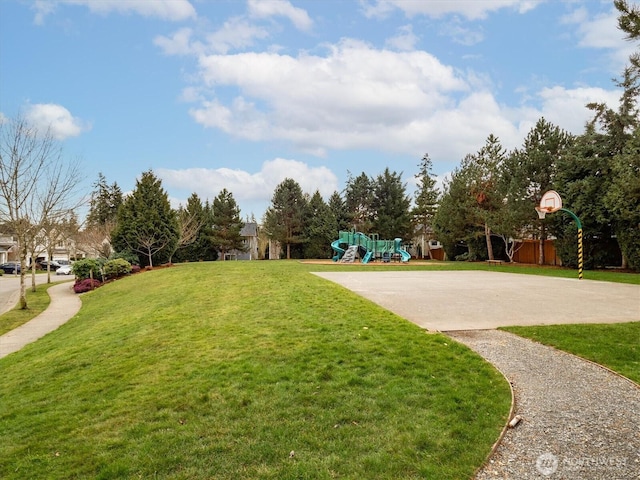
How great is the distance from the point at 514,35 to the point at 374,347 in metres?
11.2

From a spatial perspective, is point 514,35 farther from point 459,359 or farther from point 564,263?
point 564,263

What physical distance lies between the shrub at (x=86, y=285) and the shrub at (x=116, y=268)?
36.8 inches

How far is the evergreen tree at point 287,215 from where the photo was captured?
39.4 metres

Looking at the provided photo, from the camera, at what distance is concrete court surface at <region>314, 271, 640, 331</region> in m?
7.64

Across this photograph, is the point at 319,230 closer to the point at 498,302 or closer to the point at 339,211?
the point at 339,211

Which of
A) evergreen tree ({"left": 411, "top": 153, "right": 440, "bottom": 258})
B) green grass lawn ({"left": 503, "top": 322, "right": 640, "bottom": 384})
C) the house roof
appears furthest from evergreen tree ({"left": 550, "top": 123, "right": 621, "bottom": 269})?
the house roof

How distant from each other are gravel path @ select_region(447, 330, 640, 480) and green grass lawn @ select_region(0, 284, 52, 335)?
1277 centimetres

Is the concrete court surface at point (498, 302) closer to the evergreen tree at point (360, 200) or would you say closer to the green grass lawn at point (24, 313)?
the green grass lawn at point (24, 313)

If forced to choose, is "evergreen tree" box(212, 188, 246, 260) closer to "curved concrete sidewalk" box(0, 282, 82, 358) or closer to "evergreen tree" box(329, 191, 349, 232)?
"evergreen tree" box(329, 191, 349, 232)

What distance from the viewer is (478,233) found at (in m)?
29.2

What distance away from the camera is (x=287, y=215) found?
40062 mm

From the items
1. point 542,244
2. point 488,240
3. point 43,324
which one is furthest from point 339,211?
point 43,324

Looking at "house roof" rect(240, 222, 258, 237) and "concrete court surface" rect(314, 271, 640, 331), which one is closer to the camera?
"concrete court surface" rect(314, 271, 640, 331)

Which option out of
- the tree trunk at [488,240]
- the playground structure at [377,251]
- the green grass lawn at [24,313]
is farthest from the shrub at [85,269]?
the tree trunk at [488,240]
